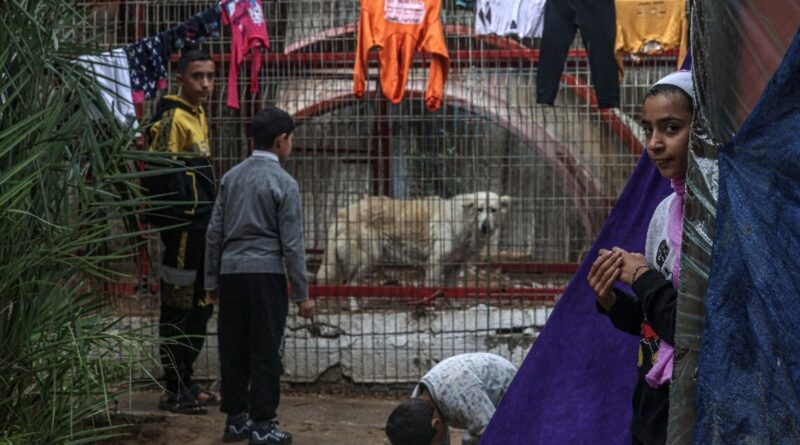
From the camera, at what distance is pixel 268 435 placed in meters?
6.26

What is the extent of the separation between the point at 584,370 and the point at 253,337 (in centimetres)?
225

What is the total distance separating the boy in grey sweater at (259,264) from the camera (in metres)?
6.14

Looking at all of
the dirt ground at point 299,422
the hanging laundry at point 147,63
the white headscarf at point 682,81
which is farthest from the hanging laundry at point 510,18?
the white headscarf at point 682,81

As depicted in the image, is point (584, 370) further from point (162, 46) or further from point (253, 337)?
point (162, 46)

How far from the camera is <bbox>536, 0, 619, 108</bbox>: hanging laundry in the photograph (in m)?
7.20

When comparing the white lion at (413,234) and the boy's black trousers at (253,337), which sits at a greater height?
the white lion at (413,234)

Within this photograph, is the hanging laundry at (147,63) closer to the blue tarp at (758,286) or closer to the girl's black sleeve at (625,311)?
the girl's black sleeve at (625,311)

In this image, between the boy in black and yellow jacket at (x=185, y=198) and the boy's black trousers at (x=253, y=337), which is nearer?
the boy's black trousers at (x=253, y=337)

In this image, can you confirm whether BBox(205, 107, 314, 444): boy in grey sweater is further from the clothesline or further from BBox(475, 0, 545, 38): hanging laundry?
BBox(475, 0, 545, 38): hanging laundry

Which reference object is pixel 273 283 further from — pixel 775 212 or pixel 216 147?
pixel 775 212

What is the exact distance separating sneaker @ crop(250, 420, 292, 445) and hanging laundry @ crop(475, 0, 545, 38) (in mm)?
2672

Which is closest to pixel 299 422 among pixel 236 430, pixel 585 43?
pixel 236 430

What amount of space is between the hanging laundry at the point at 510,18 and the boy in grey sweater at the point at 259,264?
1682 millimetres

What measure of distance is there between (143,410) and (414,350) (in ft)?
5.45
